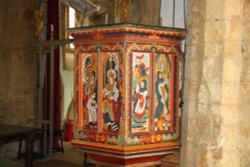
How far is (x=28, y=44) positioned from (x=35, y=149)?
179cm

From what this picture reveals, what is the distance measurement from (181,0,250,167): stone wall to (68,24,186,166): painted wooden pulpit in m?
0.24

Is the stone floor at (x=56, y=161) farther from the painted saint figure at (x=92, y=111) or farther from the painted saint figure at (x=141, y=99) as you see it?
the painted saint figure at (x=141, y=99)

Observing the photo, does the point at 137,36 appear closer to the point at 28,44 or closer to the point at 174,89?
the point at 174,89

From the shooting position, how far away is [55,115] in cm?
700

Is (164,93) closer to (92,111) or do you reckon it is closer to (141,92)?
(141,92)

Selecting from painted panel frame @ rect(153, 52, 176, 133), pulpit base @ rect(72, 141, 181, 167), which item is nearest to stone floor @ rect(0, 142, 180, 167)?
pulpit base @ rect(72, 141, 181, 167)

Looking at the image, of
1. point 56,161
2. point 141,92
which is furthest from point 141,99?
point 56,161

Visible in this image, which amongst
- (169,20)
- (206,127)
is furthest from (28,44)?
(206,127)

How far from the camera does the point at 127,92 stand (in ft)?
10.5

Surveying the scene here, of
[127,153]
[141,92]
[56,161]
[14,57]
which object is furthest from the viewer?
[14,57]

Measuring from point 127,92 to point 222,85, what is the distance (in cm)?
76

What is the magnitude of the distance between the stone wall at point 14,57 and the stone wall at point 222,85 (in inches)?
161

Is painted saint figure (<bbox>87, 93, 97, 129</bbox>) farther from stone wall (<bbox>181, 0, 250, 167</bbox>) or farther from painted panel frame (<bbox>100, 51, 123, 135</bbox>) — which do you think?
stone wall (<bbox>181, 0, 250, 167</bbox>)

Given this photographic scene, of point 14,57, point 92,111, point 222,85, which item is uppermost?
point 14,57
